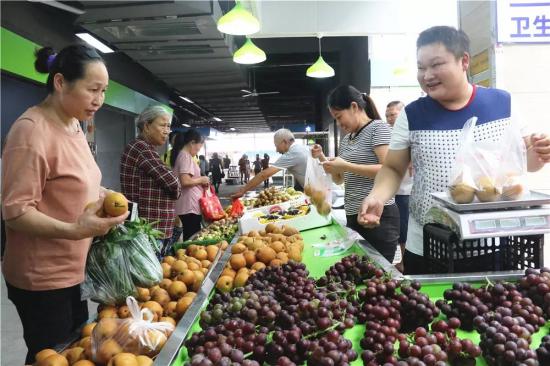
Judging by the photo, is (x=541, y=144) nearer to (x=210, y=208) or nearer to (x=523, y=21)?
(x=523, y=21)

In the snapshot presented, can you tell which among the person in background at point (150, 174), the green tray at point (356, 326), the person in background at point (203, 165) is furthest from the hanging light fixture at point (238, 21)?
the person in background at point (203, 165)

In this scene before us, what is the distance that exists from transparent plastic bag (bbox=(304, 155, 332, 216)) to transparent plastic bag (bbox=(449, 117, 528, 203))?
4.84 feet

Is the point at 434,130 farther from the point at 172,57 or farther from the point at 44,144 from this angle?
the point at 172,57

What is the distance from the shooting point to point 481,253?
160 centimetres

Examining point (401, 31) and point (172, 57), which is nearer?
point (401, 31)

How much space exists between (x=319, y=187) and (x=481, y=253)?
Result: 1.46m

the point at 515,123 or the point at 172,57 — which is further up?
the point at 172,57

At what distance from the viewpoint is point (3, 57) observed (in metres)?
5.12

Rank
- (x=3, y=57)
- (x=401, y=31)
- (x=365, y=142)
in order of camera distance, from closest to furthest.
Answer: (x=365, y=142) < (x=3, y=57) < (x=401, y=31)

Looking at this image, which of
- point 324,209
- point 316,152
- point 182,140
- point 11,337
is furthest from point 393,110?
point 11,337

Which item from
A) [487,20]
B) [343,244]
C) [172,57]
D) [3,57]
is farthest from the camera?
[172,57]

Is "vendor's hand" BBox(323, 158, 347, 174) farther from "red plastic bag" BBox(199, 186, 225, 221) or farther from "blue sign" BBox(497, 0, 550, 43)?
"red plastic bag" BBox(199, 186, 225, 221)

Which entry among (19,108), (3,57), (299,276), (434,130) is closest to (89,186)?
(299,276)

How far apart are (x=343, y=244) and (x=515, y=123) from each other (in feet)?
3.31
